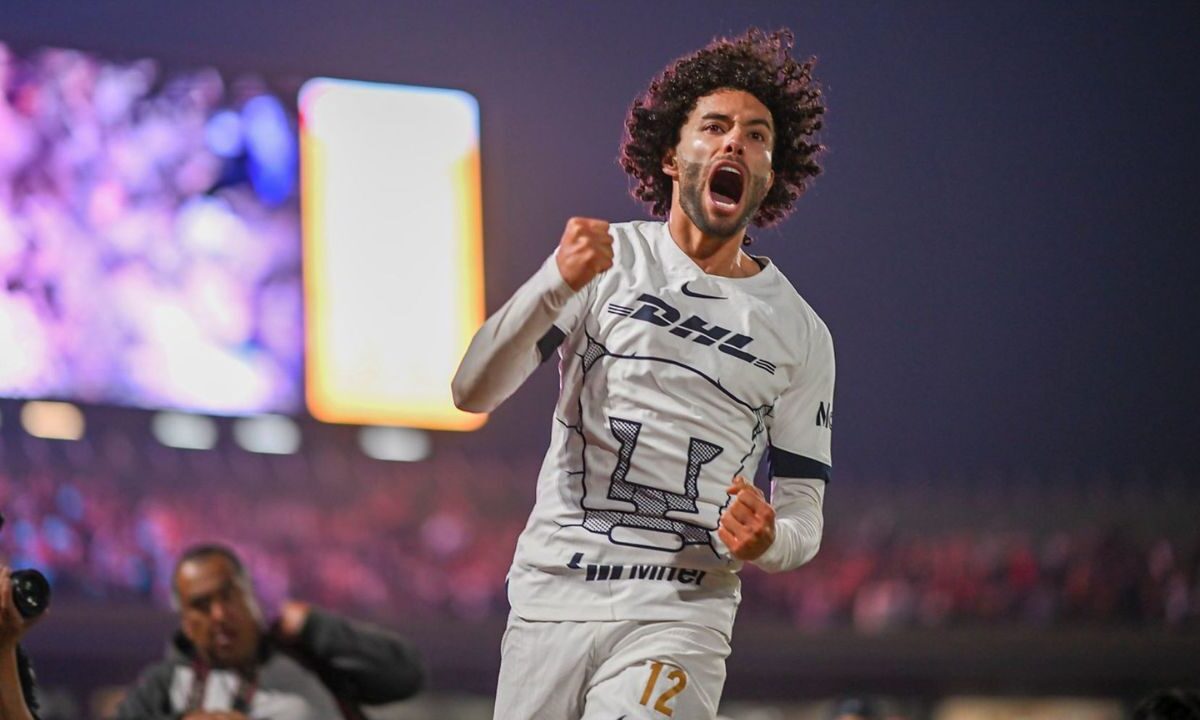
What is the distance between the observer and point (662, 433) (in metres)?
3.41

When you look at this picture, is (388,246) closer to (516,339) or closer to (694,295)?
(694,295)

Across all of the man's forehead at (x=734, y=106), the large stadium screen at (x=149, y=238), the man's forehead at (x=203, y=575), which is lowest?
the man's forehead at (x=203, y=575)

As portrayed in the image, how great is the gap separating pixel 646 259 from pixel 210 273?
54.5 feet

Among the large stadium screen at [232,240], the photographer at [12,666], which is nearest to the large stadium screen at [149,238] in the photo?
the large stadium screen at [232,240]

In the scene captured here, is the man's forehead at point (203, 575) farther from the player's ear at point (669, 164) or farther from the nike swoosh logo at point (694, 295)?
the nike swoosh logo at point (694, 295)

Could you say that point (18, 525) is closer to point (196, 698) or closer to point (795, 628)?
point (795, 628)

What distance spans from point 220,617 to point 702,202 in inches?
103

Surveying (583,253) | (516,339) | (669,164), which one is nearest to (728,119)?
→ (669,164)

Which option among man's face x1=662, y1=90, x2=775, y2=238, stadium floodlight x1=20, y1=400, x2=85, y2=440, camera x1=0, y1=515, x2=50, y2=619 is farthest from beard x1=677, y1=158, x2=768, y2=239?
stadium floodlight x1=20, y1=400, x2=85, y2=440

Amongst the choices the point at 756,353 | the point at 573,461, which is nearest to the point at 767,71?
the point at 756,353

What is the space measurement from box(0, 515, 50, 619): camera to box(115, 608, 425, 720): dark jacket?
1.65 metres

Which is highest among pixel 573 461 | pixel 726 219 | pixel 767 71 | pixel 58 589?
pixel 767 71

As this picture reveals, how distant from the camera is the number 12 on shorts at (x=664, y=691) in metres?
3.23

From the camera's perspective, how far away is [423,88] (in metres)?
20.1
